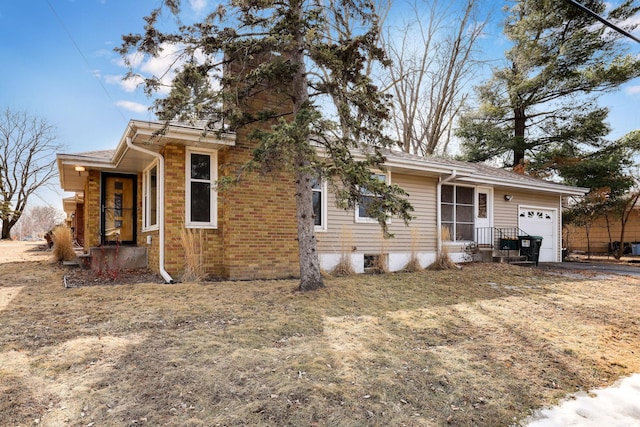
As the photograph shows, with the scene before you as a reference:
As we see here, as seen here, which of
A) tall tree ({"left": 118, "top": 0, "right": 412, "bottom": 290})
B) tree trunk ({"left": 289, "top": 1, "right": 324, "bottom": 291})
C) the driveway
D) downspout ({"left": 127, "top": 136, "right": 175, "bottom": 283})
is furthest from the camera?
the driveway

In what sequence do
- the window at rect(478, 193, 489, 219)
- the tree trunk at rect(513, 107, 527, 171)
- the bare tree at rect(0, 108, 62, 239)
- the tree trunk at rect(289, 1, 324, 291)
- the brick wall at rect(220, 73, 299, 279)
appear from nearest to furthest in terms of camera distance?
1. the tree trunk at rect(289, 1, 324, 291)
2. the brick wall at rect(220, 73, 299, 279)
3. the window at rect(478, 193, 489, 219)
4. the tree trunk at rect(513, 107, 527, 171)
5. the bare tree at rect(0, 108, 62, 239)

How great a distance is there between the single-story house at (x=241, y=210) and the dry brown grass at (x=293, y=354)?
1.29 metres

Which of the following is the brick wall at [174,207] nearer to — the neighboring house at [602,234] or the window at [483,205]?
the window at [483,205]

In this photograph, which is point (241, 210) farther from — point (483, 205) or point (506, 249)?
point (506, 249)

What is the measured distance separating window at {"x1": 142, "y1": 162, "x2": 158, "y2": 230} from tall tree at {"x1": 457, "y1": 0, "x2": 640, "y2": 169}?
1577 cm

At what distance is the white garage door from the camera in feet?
44.5

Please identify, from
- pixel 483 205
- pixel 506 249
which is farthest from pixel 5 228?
pixel 506 249

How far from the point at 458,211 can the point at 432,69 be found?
11.7 m

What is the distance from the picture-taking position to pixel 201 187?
300 inches

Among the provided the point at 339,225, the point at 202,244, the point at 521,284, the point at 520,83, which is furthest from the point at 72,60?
the point at 520,83

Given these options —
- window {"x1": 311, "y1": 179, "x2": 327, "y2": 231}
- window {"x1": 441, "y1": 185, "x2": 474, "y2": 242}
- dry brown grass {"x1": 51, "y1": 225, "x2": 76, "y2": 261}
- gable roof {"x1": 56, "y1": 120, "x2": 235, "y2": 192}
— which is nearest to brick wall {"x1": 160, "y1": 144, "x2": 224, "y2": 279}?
gable roof {"x1": 56, "y1": 120, "x2": 235, "y2": 192}

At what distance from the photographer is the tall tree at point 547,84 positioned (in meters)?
15.7

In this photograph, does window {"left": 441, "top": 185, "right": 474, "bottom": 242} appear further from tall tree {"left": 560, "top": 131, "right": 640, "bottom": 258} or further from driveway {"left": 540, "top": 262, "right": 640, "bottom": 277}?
tall tree {"left": 560, "top": 131, "right": 640, "bottom": 258}

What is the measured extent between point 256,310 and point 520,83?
57.4ft
